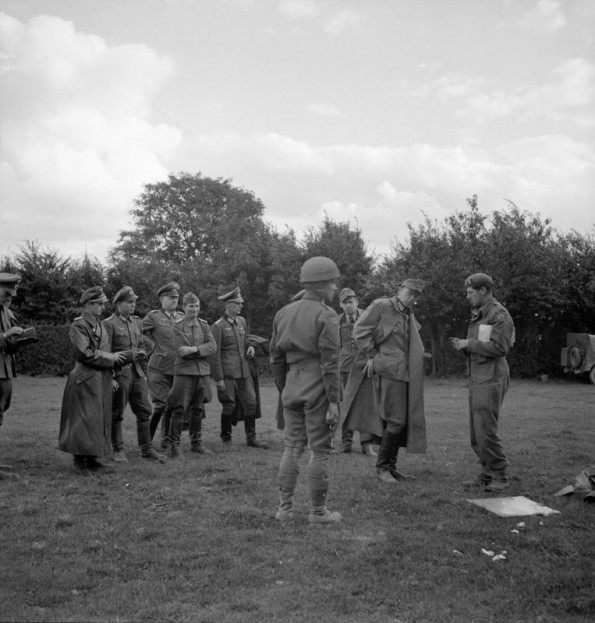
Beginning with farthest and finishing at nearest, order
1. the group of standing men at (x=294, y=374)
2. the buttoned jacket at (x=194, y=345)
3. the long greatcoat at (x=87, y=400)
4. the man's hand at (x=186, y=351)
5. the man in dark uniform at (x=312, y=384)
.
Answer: the buttoned jacket at (x=194, y=345), the man's hand at (x=186, y=351), the long greatcoat at (x=87, y=400), the group of standing men at (x=294, y=374), the man in dark uniform at (x=312, y=384)

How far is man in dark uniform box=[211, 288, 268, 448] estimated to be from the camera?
33.0 ft

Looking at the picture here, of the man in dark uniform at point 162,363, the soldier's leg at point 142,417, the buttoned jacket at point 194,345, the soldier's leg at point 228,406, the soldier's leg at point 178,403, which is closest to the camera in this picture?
the soldier's leg at point 142,417

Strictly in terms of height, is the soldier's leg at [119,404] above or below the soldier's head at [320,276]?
below

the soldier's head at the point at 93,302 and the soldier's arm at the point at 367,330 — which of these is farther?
the soldier's head at the point at 93,302

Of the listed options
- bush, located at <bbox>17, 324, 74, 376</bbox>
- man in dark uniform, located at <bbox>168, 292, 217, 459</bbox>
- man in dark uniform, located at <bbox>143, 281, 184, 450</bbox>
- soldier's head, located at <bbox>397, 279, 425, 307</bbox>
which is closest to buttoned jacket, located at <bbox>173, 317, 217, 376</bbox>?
man in dark uniform, located at <bbox>168, 292, 217, 459</bbox>

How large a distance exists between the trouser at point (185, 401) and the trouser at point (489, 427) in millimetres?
4104

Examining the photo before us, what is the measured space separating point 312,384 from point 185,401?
3734mm

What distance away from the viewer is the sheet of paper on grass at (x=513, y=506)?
6.14m

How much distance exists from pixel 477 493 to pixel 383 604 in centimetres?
331

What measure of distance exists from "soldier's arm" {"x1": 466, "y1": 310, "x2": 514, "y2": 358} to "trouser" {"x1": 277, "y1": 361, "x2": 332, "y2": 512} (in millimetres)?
2196

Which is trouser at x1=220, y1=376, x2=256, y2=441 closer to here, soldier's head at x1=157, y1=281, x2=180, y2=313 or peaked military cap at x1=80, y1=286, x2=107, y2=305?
soldier's head at x1=157, y1=281, x2=180, y2=313

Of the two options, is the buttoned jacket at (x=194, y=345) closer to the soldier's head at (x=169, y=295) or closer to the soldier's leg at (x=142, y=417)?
the soldier's head at (x=169, y=295)

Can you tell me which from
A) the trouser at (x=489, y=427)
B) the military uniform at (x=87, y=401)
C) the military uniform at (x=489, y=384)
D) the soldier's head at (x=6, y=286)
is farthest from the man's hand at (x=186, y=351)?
the trouser at (x=489, y=427)

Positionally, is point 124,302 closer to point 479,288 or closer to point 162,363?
point 162,363
